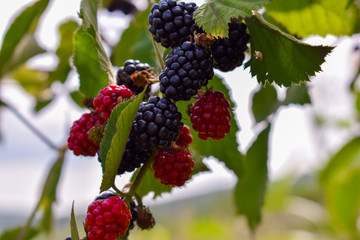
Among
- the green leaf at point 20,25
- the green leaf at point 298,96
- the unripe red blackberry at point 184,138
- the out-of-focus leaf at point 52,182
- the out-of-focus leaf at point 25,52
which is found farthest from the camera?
the out-of-focus leaf at point 25,52

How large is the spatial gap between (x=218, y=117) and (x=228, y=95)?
27cm

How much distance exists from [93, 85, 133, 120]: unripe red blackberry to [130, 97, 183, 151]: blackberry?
0.05 metres

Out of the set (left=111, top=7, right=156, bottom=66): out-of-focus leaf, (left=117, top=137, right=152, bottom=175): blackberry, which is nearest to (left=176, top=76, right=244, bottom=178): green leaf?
(left=117, top=137, right=152, bottom=175): blackberry

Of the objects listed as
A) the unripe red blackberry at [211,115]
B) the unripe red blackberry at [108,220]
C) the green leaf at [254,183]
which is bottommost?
the green leaf at [254,183]

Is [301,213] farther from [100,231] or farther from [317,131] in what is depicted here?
[100,231]

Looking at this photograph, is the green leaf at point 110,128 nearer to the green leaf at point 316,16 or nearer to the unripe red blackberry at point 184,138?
the unripe red blackberry at point 184,138

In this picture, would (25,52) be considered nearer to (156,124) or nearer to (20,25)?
(20,25)

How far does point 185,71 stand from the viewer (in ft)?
2.81

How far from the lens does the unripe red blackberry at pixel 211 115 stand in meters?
0.90

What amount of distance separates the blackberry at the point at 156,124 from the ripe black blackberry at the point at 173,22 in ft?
0.48

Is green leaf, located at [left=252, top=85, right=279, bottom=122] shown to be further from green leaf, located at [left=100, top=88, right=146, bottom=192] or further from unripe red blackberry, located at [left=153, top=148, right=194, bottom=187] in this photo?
green leaf, located at [left=100, top=88, right=146, bottom=192]

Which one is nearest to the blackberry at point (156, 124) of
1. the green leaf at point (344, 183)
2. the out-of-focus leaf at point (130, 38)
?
the out-of-focus leaf at point (130, 38)

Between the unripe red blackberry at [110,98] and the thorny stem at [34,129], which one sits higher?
the unripe red blackberry at [110,98]

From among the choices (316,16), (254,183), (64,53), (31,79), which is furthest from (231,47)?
(31,79)
